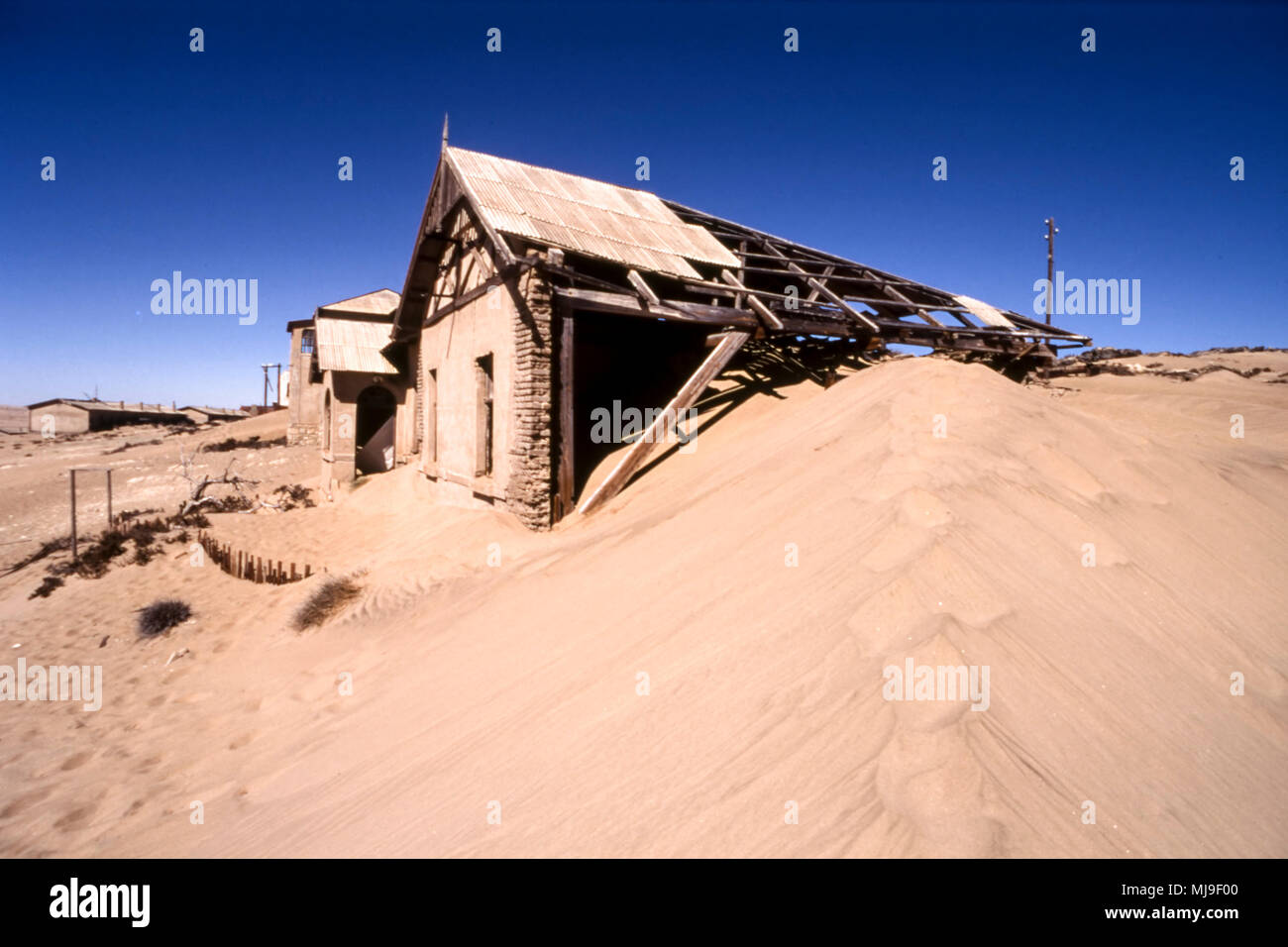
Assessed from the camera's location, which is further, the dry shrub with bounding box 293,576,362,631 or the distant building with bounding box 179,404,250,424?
the distant building with bounding box 179,404,250,424

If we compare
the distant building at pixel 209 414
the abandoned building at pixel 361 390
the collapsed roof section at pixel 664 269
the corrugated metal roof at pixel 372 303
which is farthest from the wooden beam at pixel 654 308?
the distant building at pixel 209 414

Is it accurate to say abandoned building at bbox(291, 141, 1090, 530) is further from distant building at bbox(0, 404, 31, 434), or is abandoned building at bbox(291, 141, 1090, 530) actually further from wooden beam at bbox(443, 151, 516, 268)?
distant building at bbox(0, 404, 31, 434)

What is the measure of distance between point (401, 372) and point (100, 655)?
35.8 feet

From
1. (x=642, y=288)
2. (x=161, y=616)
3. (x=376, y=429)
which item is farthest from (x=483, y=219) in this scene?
(x=376, y=429)

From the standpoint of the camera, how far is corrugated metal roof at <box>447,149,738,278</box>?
8977 millimetres

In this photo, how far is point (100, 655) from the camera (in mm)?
7262

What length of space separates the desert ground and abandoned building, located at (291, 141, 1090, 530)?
156cm

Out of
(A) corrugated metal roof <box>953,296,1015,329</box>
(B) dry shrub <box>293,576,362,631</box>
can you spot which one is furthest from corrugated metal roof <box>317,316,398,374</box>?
(A) corrugated metal roof <box>953,296,1015,329</box>

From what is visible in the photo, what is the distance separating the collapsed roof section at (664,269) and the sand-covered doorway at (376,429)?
401 cm

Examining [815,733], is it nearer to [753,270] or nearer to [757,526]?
[757,526]

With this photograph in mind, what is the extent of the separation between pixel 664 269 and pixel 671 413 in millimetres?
2221

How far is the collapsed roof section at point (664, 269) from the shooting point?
889 cm

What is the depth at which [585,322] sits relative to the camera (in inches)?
428
